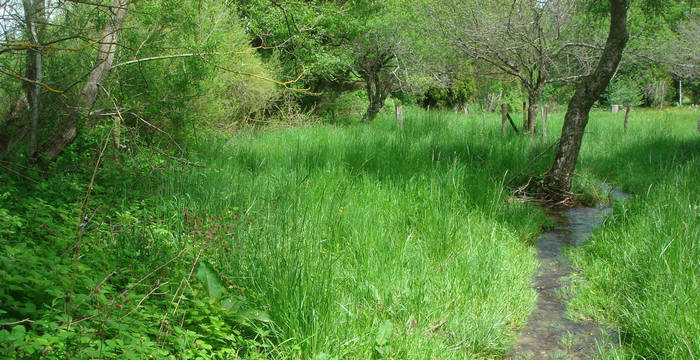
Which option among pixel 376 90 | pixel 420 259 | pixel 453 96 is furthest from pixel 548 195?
pixel 453 96

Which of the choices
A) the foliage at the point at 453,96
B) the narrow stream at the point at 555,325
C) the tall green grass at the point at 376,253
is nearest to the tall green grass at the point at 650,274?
the narrow stream at the point at 555,325

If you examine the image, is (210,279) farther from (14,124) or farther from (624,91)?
(624,91)

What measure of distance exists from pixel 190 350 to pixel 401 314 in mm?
1597

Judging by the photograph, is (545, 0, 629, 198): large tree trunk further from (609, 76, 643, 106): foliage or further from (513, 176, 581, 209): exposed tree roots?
(609, 76, 643, 106): foliage

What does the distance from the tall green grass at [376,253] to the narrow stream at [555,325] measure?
0.13m

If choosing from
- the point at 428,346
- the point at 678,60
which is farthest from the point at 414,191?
the point at 678,60

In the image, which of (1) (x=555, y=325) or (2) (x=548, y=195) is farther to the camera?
(2) (x=548, y=195)

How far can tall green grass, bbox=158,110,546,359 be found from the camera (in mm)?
3238

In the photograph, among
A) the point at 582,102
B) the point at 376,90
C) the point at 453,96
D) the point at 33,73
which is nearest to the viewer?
the point at 33,73

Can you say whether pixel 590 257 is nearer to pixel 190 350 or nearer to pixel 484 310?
pixel 484 310

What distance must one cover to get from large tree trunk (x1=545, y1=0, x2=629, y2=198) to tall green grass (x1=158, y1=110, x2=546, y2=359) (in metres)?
1.29

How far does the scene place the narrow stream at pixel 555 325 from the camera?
3676 millimetres

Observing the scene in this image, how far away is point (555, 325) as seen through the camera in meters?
4.09

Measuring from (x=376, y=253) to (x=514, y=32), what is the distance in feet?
27.6
